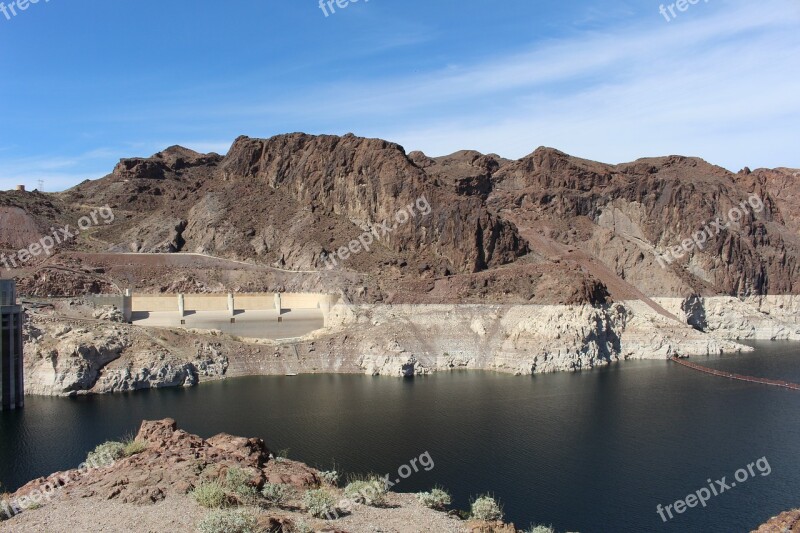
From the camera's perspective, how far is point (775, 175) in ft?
463

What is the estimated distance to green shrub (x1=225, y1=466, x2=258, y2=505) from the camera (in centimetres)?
1719

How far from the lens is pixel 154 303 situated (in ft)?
245

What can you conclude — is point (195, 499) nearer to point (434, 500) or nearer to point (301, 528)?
point (301, 528)

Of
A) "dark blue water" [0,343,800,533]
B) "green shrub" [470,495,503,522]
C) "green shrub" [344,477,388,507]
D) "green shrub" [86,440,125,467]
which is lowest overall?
"dark blue water" [0,343,800,533]

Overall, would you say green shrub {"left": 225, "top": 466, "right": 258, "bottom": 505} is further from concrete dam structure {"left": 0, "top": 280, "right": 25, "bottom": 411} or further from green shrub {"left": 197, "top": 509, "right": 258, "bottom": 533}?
concrete dam structure {"left": 0, "top": 280, "right": 25, "bottom": 411}

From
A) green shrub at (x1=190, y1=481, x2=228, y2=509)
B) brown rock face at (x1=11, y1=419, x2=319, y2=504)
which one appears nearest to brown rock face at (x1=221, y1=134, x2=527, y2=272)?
brown rock face at (x1=11, y1=419, x2=319, y2=504)

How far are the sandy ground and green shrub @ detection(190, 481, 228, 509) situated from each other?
0.17m

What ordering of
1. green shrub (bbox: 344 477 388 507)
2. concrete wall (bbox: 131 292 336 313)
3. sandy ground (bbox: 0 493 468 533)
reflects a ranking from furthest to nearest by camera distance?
1. concrete wall (bbox: 131 292 336 313)
2. green shrub (bbox: 344 477 388 507)
3. sandy ground (bbox: 0 493 468 533)

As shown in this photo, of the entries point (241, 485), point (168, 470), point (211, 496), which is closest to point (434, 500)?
point (241, 485)

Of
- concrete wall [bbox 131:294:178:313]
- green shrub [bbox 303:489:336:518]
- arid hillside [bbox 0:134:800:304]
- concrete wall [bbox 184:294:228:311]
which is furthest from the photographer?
arid hillside [bbox 0:134:800:304]

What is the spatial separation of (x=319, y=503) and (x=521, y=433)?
91.5 ft

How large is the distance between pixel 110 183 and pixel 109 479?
109 metres

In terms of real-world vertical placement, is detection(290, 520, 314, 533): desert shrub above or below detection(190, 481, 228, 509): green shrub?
below

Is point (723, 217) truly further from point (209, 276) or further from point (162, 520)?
point (162, 520)
